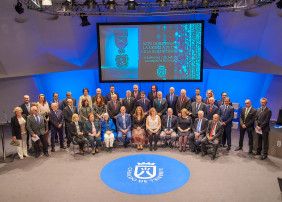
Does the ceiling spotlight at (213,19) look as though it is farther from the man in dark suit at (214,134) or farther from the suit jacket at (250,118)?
the man in dark suit at (214,134)

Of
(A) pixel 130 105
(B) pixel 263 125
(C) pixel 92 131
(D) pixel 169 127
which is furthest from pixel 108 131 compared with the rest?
(B) pixel 263 125

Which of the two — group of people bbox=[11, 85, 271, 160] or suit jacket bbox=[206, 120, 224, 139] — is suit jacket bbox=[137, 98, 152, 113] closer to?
group of people bbox=[11, 85, 271, 160]

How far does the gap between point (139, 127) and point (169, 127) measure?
898 mm

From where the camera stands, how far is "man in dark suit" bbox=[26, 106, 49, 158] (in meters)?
7.21

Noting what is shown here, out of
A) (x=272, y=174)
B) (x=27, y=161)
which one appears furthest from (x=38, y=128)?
(x=272, y=174)

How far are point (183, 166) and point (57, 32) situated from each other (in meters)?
6.95

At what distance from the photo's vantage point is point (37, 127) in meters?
7.30

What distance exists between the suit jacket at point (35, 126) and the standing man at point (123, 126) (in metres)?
2.11

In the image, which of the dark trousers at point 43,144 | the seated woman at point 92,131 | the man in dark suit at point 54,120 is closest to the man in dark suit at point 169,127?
the seated woman at point 92,131

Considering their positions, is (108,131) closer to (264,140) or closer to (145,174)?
(145,174)

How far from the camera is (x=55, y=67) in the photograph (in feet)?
35.0

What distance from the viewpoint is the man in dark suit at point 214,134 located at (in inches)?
282

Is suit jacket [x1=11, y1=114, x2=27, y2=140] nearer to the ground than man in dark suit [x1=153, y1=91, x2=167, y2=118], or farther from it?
nearer to the ground

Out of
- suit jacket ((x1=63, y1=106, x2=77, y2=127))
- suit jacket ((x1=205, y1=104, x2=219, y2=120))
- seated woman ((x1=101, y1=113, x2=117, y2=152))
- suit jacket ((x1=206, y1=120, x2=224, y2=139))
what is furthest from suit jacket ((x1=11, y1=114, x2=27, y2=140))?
suit jacket ((x1=205, y1=104, x2=219, y2=120))
